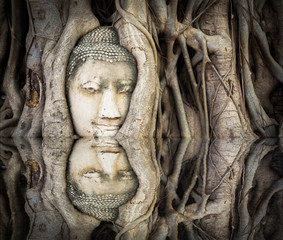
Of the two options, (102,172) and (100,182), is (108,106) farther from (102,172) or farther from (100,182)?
(100,182)

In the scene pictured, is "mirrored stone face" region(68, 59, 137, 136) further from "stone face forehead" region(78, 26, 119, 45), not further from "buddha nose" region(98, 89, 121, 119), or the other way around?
"stone face forehead" region(78, 26, 119, 45)

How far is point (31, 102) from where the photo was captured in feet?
9.13

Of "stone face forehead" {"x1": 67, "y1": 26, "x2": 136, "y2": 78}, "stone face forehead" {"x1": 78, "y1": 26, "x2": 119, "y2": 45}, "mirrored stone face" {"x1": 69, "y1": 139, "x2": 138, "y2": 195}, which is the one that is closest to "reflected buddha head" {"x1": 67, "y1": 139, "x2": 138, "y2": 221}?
"mirrored stone face" {"x1": 69, "y1": 139, "x2": 138, "y2": 195}

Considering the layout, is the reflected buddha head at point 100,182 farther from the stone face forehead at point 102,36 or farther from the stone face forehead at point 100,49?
the stone face forehead at point 102,36

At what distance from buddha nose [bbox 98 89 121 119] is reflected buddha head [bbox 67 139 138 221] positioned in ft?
1.52

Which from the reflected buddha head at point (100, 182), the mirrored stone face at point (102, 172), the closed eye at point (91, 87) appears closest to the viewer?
the reflected buddha head at point (100, 182)

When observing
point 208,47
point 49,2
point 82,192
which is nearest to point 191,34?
point 208,47

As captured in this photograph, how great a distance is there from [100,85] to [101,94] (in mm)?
63

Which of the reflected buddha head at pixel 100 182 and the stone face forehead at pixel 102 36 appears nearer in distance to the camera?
the reflected buddha head at pixel 100 182

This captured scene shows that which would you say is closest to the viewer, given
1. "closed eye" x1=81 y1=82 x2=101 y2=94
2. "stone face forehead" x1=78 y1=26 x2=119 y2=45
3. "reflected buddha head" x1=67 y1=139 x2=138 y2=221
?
"reflected buddha head" x1=67 y1=139 x2=138 y2=221

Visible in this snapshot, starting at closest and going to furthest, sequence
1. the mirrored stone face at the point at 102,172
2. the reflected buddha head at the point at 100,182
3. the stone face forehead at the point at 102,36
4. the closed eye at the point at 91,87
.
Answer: the reflected buddha head at the point at 100,182 → the mirrored stone face at the point at 102,172 → the closed eye at the point at 91,87 → the stone face forehead at the point at 102,36

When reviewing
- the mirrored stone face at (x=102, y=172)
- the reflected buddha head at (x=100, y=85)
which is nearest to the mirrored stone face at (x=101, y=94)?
the reflected buddha head at (x=100, y=85)

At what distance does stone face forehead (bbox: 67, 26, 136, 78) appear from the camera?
8.20 feet

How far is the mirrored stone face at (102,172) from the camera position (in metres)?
1.50
